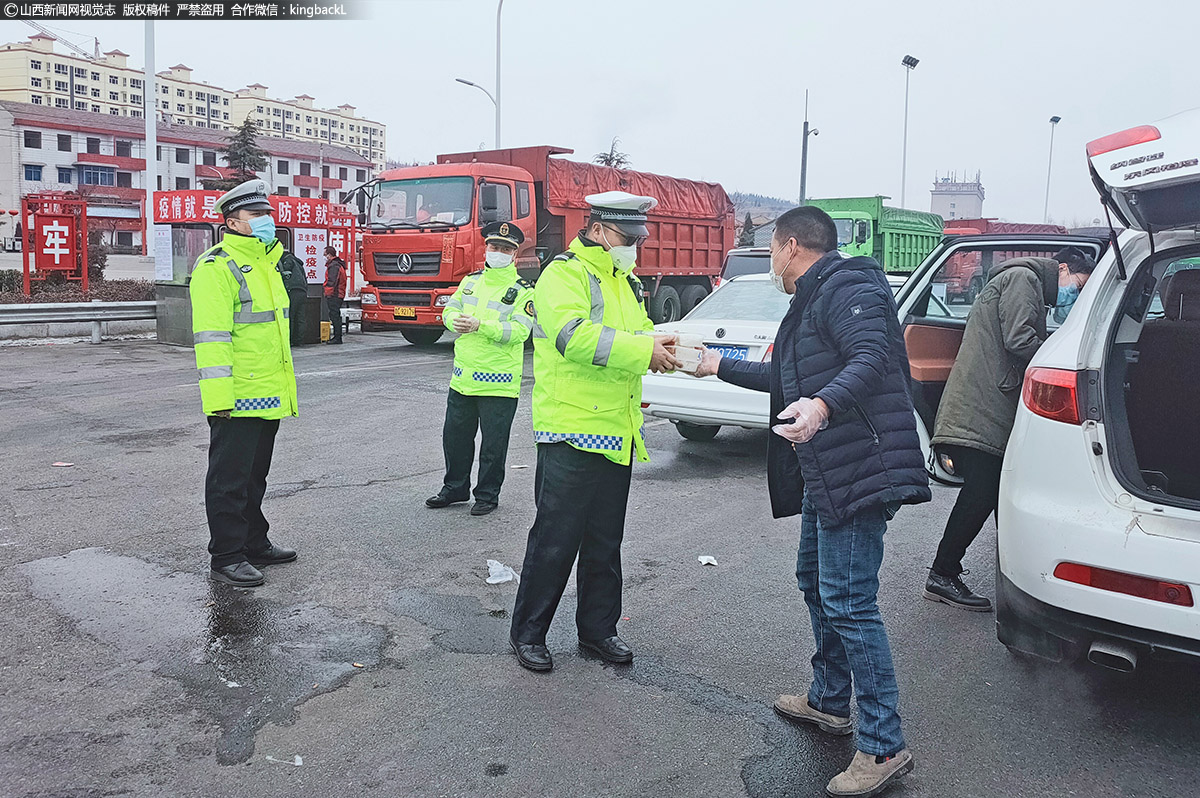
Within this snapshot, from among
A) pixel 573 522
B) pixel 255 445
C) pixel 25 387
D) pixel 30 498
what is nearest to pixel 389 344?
pixel 25 387

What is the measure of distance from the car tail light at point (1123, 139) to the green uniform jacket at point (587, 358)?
1.56 m

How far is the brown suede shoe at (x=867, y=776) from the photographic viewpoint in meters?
3.01

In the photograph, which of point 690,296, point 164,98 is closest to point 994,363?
point 690,296

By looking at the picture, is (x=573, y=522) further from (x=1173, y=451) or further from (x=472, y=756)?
(x=1173, y=451)

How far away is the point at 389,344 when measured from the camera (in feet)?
58.7

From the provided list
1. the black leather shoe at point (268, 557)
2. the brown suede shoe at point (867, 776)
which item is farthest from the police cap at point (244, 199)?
the brown suede shoe at point (867, 776)

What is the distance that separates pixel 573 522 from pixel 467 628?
31.4 inches

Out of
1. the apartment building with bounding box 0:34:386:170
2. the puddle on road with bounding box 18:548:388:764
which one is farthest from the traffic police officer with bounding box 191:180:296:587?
the apartment building with bounding box 0:34:386:170

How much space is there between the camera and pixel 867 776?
9.94ft

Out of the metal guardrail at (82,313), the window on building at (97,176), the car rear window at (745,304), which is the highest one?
the window on building at (97,176)

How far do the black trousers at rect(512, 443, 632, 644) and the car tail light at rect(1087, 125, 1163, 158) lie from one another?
1.97 m

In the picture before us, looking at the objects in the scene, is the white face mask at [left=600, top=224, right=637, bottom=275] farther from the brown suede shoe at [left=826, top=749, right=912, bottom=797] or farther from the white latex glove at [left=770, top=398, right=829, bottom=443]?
the brown suede shoe at [left=826, top=749, right=912, bottom=797]

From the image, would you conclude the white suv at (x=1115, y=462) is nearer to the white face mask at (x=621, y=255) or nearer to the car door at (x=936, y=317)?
the car door at (x=936, y=317)

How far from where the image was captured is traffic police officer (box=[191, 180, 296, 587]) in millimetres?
4711
